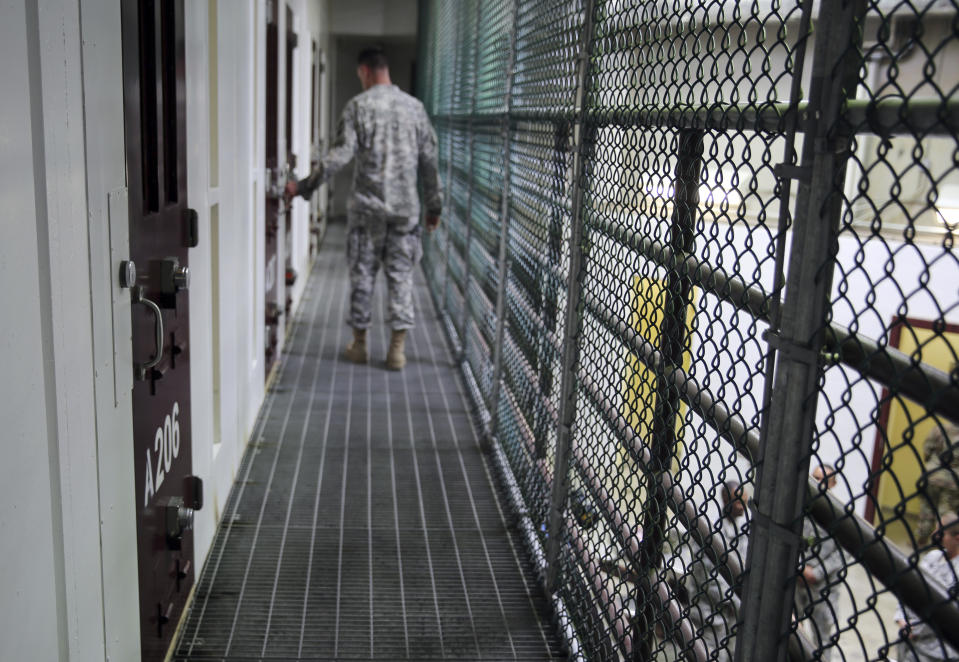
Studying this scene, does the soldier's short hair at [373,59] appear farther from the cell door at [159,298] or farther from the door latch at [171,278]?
the door latch at [171,278]

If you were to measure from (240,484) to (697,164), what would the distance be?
2.54 meters

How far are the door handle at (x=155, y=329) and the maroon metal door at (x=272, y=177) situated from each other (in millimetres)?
2528

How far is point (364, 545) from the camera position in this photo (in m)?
3.21

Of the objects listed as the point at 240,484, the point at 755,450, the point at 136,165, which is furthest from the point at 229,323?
the point at 755,450

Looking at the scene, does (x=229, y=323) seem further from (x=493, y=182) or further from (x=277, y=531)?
(x=493, y=182)

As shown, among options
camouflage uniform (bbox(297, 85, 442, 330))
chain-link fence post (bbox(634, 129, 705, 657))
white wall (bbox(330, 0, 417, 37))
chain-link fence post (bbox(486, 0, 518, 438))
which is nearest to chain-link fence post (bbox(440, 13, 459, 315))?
camouflage uniform (bbox(297, 85, 442, 330))

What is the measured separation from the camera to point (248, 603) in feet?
9.03

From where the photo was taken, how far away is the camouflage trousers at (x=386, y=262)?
5535 millimetres

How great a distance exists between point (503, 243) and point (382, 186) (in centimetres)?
166

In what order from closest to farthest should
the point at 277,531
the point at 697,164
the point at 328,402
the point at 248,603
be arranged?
the point at 697,164, the point at 248,603, the point at 277,531, the point at 328,402

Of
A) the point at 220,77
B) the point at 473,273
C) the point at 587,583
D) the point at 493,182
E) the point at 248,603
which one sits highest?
the point at 220,77

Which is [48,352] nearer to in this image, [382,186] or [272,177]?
[272,177]

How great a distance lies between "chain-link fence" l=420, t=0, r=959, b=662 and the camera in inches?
43.4

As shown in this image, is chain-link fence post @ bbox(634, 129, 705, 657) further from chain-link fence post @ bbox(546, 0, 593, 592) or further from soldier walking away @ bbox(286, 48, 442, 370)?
soldier walking away @ bbox(286, 48, 442, 370)
